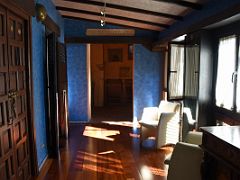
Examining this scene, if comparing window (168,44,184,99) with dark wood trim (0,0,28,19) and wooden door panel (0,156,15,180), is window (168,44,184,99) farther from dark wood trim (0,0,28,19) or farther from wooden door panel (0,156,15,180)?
wooden door panel (0,156,15,180)

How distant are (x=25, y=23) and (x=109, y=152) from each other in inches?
91.6

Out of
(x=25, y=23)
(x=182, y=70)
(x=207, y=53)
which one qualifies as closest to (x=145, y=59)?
(x=182, y=70)

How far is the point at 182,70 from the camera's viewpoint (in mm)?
4121

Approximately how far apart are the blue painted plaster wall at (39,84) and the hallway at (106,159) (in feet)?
1.05

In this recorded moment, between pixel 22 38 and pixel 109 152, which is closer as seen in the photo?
pixel 22 38

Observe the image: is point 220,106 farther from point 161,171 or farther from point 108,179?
point 108,179

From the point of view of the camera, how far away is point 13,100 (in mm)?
2312

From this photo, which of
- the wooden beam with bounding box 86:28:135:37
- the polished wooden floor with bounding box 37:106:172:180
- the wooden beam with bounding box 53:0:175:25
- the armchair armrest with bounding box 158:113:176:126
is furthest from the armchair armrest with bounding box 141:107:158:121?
the wooden beam with bounding box 86:28:135:37

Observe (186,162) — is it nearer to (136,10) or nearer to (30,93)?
(30,93)

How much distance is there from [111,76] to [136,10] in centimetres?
478

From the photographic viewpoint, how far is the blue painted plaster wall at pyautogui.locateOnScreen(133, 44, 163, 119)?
5.80m

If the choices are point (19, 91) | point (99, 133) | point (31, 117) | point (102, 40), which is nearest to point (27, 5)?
point (19, 91)

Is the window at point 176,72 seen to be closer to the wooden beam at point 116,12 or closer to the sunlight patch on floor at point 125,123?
the wooden beam at point 116,12

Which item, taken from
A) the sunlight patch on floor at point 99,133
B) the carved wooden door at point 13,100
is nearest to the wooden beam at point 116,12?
the carved wooden door at point 13,100
